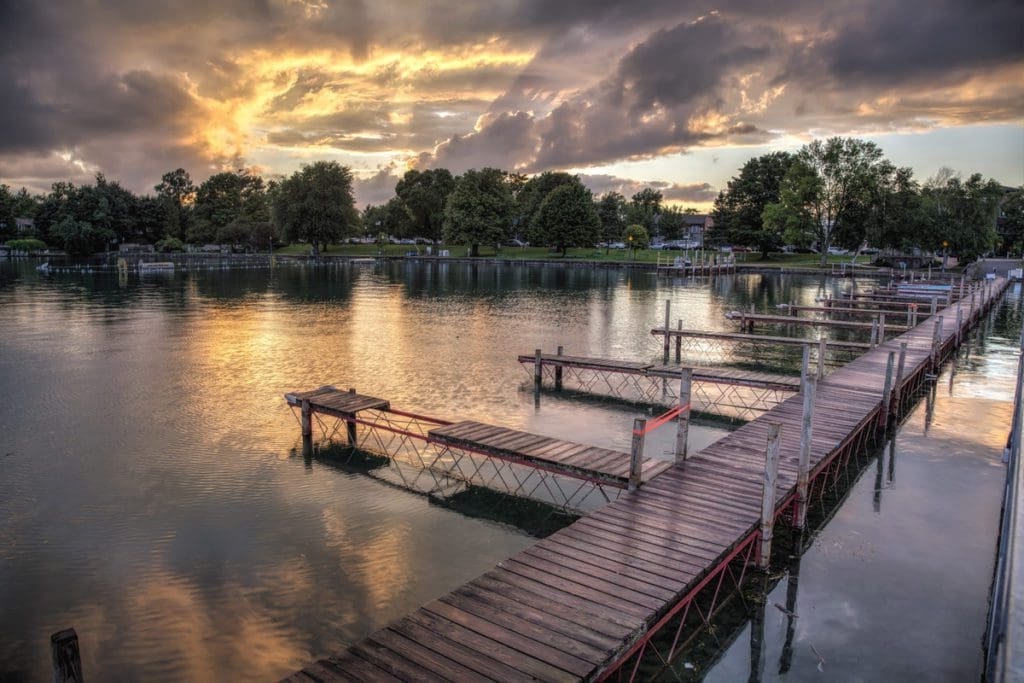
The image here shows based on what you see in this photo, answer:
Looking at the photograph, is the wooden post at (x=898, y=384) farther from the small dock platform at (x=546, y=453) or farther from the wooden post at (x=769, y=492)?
the wooden post at (x=769, y=492)

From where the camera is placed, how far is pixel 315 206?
120000 mm

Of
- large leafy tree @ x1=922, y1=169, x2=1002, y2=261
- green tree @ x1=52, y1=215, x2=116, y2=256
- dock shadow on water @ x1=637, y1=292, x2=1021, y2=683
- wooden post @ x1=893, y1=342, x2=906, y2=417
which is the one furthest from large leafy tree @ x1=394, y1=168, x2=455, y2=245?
dock shadow on water @ x1=637, y1=292, x2=1021, y2=683

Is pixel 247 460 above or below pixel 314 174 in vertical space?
below

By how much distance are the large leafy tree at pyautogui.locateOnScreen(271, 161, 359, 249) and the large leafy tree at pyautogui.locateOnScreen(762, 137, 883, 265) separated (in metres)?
73.3

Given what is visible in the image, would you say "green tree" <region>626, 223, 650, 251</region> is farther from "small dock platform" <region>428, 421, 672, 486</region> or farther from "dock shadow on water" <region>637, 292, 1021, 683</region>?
"small dock platform" <region>428, 421, 672, 486</region>

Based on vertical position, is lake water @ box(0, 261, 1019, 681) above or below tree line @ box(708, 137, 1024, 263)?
below

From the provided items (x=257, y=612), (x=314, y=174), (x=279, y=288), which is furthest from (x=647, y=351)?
(x=314, y=174)

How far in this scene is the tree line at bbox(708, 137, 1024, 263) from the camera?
90.1 meters

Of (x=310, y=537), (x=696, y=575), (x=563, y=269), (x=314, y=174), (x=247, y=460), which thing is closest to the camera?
(x=696, y=575)

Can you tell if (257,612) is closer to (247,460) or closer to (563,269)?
(247,460)

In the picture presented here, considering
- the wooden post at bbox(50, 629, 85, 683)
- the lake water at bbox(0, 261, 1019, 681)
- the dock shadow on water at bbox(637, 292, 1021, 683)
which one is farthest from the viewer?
the lake water at bbox(0, 261, 1019, 681)

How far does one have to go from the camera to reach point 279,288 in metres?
67.5

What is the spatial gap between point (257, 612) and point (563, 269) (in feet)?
306

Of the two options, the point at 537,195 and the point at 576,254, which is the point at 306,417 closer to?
the point at 576,254
